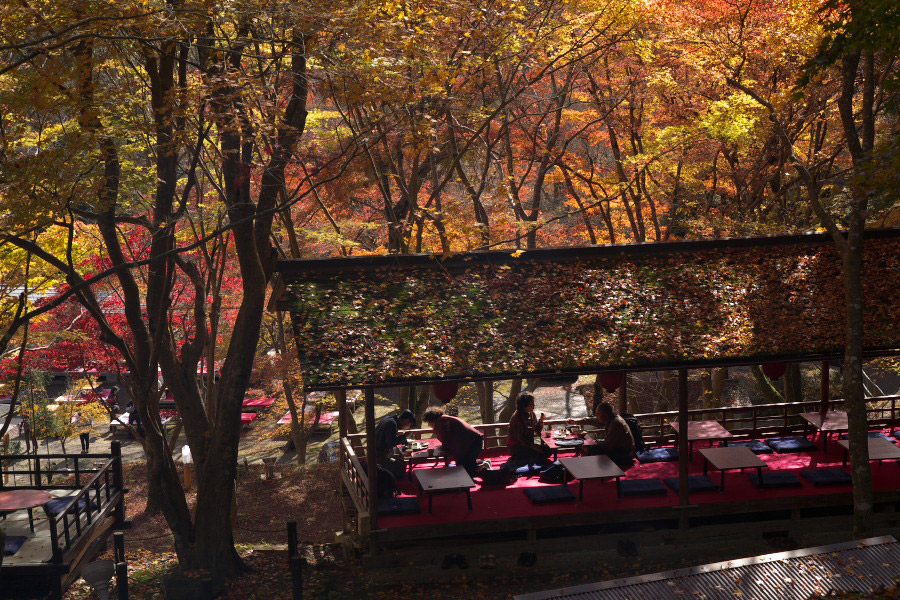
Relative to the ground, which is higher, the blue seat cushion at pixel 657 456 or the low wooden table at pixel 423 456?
the low wooden table at pixel 423 456

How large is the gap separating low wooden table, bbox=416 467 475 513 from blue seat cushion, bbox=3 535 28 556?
5314mm

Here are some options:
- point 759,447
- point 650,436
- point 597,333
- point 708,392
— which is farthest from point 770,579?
point 708,392

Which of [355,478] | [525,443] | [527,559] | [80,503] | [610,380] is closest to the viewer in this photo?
[527,559]

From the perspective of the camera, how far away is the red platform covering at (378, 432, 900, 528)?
1091cm

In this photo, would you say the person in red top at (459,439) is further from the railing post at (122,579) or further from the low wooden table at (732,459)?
the railing post at (122,579)

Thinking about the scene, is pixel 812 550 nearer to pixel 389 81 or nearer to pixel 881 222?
pixel 389 81

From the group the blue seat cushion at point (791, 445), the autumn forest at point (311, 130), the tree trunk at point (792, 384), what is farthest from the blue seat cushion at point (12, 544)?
the tree trunk at point (792, 384)

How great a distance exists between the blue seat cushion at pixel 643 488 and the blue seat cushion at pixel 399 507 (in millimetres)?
3050

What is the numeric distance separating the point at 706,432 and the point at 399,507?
5557 mm

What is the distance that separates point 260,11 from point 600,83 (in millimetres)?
11813

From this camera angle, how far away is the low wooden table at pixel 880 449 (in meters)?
11.6

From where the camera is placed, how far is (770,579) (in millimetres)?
6246

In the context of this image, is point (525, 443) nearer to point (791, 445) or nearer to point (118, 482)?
point (791, 445)

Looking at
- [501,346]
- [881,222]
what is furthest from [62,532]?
[881,222]
